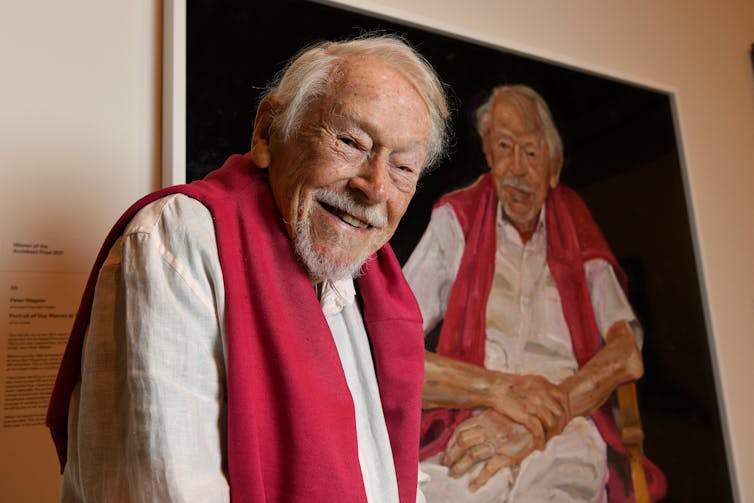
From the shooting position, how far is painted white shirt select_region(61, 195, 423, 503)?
0.60 metres

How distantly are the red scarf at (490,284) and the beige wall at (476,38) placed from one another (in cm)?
33

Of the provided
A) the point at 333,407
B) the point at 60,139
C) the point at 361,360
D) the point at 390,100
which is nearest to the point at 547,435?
the point at 361,360

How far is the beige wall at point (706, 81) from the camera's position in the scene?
161 cm

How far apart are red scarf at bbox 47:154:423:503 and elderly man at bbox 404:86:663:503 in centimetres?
51

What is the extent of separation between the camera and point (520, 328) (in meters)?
1.37

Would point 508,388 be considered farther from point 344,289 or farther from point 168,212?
point 168,212

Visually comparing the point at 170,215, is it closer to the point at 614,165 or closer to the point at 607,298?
the point at 607,298

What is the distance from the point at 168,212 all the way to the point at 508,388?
34.2 inches

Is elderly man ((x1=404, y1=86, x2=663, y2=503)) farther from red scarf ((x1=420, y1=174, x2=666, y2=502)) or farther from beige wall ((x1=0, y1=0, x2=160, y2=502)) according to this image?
beige wall ((x1=0, y1=0, x2=160, y2=502))

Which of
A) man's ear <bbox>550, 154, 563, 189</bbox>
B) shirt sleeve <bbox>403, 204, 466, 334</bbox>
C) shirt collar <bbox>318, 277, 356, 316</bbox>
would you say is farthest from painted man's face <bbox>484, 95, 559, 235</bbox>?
shirt collar <bbox>318, 277, 356, 316</bbox>

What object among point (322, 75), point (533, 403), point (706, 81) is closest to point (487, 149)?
point (533, 403)

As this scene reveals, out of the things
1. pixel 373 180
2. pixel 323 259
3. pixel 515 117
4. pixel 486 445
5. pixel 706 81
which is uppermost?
pixel 706 81

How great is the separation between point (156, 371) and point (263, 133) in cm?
38

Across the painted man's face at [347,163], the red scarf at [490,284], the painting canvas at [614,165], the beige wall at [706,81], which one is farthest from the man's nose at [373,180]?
the beige wall at [706,81]
